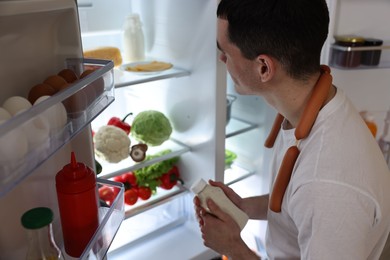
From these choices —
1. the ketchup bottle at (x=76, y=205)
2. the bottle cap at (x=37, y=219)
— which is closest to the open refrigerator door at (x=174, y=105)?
the ketchup bottle at (x=76, y=205)

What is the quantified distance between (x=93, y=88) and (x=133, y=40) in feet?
2.70

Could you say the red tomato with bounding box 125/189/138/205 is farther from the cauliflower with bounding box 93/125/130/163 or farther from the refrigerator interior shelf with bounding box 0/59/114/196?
the refrigerator interior shelf with bounding box 0/59/114/196

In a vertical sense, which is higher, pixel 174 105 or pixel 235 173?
pixel 174 105

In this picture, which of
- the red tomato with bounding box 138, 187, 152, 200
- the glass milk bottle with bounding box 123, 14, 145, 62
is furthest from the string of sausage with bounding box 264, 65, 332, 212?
the glass milk bottle with bounding box 123, 14, 145, 62

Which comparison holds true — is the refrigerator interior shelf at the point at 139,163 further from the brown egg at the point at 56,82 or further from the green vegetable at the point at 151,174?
the brown egg at the point at 56,82

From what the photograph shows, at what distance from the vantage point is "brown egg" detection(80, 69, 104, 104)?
2.21 feet

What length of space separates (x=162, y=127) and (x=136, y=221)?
486mm

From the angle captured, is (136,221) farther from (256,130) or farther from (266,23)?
(266,23)

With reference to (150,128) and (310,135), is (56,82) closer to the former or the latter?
(310,135)

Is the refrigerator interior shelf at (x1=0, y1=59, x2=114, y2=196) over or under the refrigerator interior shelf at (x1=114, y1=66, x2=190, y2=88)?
over

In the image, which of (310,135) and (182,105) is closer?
(310,135)

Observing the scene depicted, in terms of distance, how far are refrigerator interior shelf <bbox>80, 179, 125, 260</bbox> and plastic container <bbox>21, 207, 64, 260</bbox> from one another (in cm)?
6

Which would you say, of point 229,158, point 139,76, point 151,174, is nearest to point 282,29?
point 139,76

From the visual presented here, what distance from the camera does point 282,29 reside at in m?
0.78
